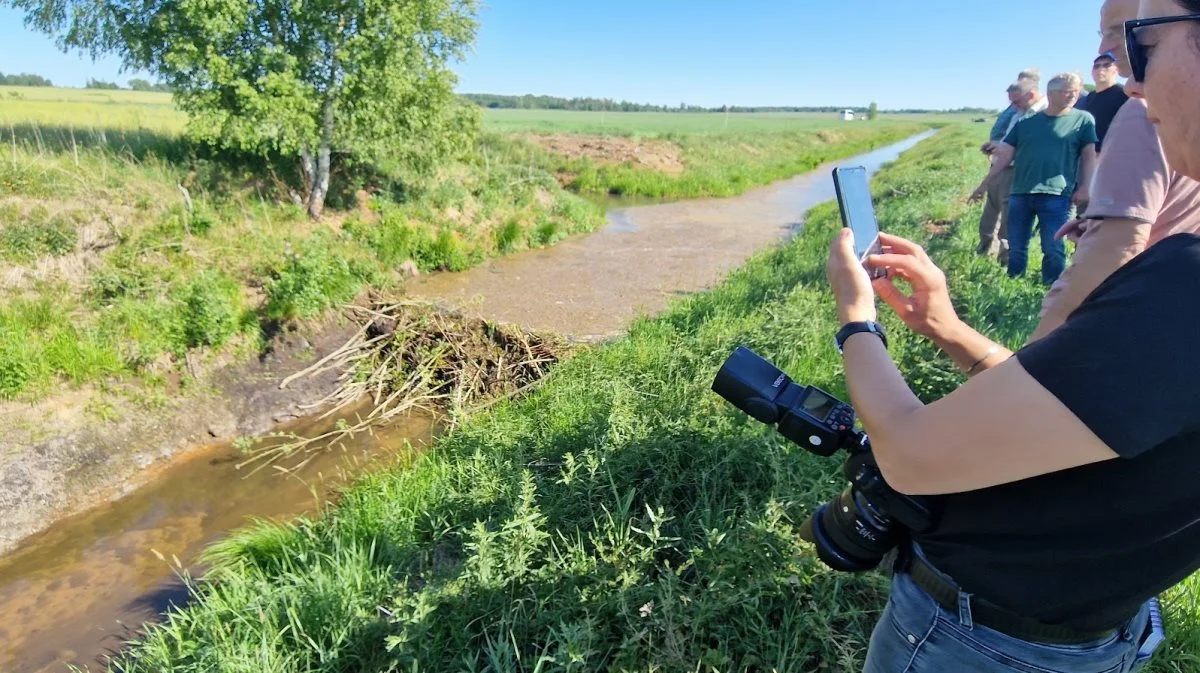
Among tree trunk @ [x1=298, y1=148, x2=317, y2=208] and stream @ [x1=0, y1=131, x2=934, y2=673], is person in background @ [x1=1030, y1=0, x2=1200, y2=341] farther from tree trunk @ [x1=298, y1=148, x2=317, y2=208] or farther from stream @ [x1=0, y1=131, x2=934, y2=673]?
→ tree trunk @ [x1=298, y1=148, x2=317, y2=208]

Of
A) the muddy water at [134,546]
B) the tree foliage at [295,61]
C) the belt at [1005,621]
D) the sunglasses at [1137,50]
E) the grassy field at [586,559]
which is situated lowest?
the muddy water at [134,546]

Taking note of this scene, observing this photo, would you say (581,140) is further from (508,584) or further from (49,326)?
(508,584)

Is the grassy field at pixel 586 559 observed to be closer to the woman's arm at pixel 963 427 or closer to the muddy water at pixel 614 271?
the woman's arm at pixel 963 427

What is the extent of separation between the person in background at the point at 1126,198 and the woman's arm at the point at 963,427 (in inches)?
75.6

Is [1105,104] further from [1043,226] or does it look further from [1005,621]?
[1005,621]

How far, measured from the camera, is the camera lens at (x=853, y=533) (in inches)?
54.5

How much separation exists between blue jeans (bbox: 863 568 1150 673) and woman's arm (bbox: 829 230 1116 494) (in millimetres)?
305

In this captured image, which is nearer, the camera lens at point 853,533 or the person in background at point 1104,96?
the camera lens at point 853,533

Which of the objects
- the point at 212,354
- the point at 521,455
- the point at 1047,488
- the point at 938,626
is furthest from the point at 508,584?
the point at 212,354

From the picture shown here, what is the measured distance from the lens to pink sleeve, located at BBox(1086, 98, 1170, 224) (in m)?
2.69

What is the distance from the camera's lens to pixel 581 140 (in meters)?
29.3

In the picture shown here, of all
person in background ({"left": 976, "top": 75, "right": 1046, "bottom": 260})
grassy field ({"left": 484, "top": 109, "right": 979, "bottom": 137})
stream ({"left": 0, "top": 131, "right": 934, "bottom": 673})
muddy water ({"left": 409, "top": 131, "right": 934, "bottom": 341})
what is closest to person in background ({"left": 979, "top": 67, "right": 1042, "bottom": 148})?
person in background ({"left": 976, "top": 75, "right": 1046, "bottom": 260})

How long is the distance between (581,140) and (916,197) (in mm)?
17195

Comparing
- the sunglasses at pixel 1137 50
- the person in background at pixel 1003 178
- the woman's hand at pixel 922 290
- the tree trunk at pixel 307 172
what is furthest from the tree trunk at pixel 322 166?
the sunglasses at pixel 1137 50
